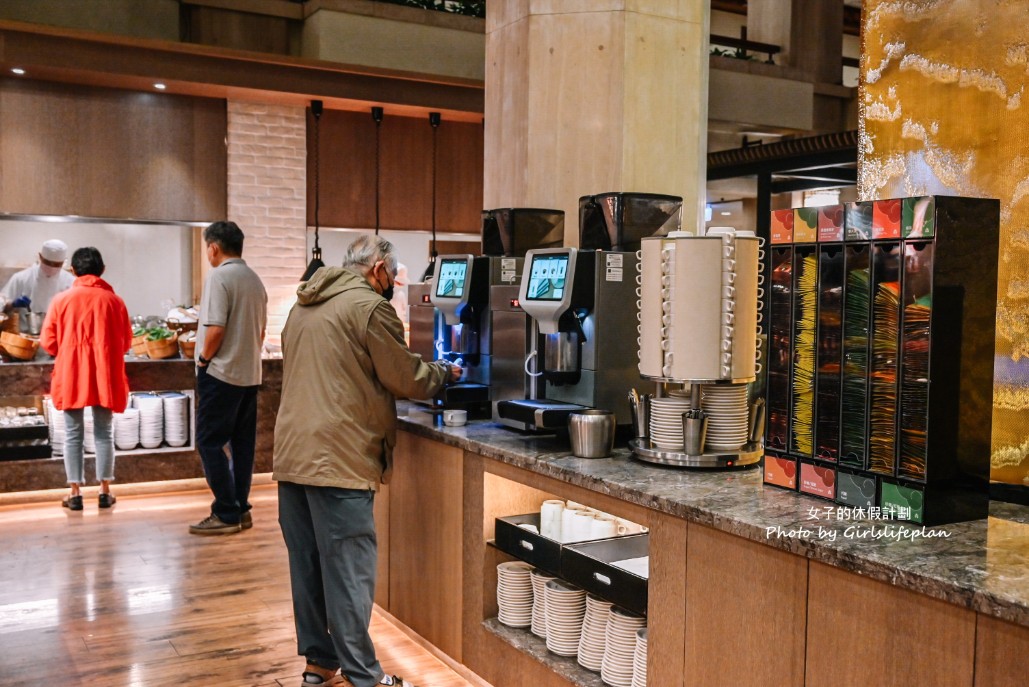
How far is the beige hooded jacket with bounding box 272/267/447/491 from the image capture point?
3252mm

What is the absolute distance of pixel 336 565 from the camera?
3299 mm

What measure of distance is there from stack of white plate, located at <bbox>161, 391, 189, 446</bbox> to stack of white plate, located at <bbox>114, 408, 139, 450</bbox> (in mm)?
201

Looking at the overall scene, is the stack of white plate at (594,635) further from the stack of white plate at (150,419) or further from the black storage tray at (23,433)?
the black storage tray at (23,433)

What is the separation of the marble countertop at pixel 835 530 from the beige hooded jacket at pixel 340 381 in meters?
0.46

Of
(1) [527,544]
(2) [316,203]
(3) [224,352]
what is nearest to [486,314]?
(1) [527,544]

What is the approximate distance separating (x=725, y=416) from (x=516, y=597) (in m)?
0.97

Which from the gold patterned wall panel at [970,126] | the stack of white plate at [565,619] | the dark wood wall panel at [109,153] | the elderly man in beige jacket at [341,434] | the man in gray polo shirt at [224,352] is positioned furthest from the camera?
the dark wood wall panel at [109,153]

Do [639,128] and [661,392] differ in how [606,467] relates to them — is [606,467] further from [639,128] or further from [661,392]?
[639,128]

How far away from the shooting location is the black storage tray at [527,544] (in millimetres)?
3197

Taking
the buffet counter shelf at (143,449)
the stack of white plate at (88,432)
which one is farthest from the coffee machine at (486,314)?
the stack of white plate at (88,432)

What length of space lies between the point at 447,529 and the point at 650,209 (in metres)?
1.44

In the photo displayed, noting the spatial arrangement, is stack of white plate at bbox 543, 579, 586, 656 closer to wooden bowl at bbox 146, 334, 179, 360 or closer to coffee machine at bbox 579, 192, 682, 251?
coffee machine at bbox 579, 192, 682, 251

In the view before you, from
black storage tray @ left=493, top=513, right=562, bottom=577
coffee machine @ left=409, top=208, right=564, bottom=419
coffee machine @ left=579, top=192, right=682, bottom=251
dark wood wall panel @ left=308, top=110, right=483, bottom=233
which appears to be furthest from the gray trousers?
dark wood wall panel @ left=308, top=110, right=483, bottom=233

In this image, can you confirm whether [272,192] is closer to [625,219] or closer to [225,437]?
[225,437]
